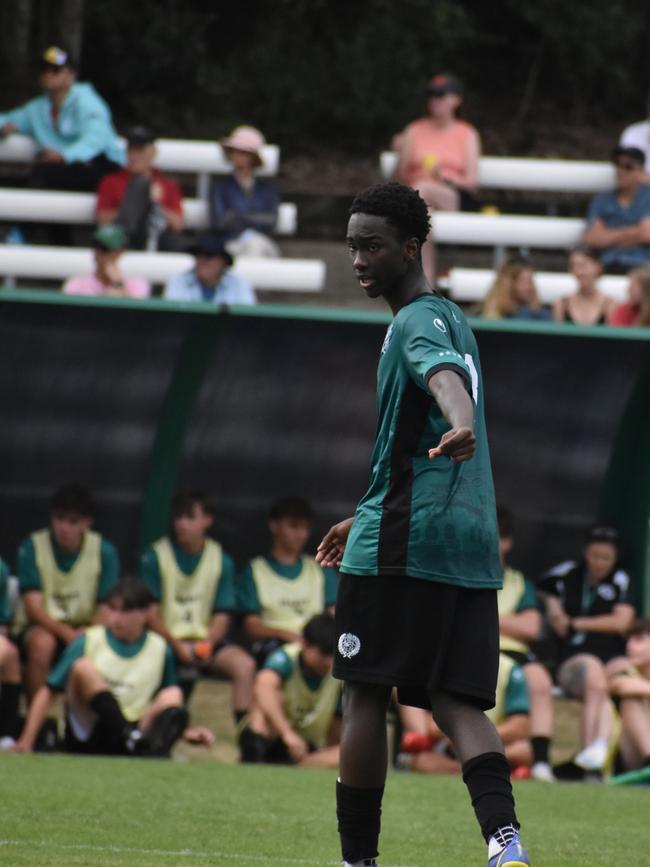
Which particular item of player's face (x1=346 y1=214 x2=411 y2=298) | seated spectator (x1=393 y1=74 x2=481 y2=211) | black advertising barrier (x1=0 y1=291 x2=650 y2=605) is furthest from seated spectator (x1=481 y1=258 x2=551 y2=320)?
player's face (x1=346 y1=214 x2=411 y2=298)

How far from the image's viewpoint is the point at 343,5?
1944 cm

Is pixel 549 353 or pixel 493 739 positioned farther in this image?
pixel 549 353

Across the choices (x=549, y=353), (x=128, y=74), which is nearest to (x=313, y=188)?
(x=128, y=74)

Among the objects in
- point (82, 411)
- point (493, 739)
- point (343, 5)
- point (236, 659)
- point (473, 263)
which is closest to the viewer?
point (493, 739)

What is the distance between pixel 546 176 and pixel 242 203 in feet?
9.47

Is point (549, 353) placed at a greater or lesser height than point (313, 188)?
lesser

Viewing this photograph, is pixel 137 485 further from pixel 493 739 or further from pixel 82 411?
pixel 493 739

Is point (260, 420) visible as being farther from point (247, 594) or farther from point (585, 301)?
point (585, 301)

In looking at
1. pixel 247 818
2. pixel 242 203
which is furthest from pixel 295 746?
pixel 242 203

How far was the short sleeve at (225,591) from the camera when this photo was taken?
10.8 metres

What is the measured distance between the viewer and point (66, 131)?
14.5m

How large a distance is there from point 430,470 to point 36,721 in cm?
548

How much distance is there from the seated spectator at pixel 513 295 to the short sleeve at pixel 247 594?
→ 2.34m

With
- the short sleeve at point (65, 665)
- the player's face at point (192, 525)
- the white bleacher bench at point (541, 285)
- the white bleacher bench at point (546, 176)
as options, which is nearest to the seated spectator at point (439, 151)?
the white bleacher bench at point (546, 176)
